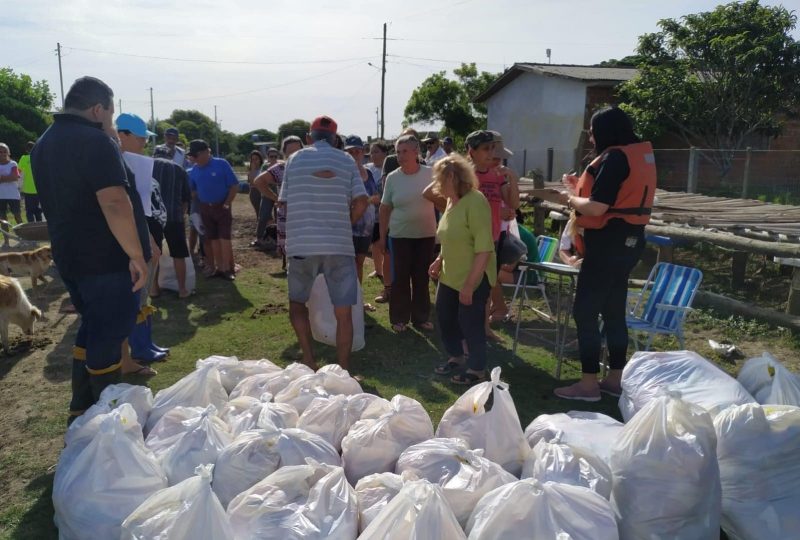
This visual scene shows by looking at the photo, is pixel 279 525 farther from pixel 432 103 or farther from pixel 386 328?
pixel 432 103

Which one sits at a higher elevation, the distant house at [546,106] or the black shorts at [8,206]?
the distant house at [546,106]

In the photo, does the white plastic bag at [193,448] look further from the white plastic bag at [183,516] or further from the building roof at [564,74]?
the building roof at [564,74]

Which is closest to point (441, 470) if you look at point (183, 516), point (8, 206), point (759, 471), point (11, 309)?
point (183, 516)

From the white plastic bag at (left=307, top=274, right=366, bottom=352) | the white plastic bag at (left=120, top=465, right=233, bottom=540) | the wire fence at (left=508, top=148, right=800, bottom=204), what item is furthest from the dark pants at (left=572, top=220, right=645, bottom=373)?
the wire fence at (left=508, top=148, right=800, bottom=204)

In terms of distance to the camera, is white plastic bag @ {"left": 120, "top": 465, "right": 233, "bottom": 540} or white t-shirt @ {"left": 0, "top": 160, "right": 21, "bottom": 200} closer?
white plastic bag @ {"left": 120, "top": 465, "right": 233, "bottom": 540}

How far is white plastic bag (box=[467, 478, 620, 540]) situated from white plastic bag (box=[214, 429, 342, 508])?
791mm

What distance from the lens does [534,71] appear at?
2230 centimetres

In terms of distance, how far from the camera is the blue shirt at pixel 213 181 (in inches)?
285

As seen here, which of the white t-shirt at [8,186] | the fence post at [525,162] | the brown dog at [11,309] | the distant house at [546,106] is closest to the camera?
the brown dog at [11,309]

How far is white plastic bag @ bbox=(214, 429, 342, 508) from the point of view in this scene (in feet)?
7.88

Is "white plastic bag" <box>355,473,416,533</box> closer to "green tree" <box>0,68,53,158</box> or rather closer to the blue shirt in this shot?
the blue shirt

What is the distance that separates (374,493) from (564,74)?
20.6m

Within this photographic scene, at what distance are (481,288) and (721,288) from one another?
515 centimetres

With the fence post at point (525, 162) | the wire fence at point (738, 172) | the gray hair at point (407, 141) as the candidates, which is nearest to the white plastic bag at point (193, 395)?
the gray hair at point (407, 141)
